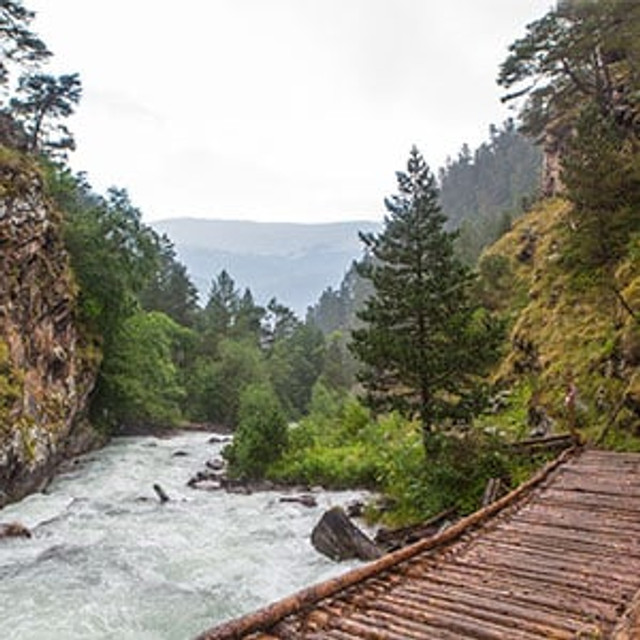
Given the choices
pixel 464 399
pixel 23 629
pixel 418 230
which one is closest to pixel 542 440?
pixel 464 399

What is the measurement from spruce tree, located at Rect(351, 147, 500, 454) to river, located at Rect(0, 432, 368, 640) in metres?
4.98

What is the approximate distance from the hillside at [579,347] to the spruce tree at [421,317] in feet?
10.3

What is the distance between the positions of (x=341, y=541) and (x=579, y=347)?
33.5ft

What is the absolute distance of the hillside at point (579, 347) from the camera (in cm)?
1548

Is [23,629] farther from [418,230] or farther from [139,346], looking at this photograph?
[139,346]

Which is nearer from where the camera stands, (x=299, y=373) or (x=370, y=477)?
(x=370, y=477)

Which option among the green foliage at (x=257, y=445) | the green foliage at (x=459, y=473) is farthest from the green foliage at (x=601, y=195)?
Result: the green foliage at (x=257, y=445)

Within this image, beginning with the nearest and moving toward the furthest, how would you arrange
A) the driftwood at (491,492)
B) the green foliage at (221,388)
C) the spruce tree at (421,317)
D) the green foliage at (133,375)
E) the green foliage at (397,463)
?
the driftwood at (491,492)
the green foliage at (397,463)
the spruce tree at (421,317)
the green foliage at (133,375)
the green foliage at (221,388)

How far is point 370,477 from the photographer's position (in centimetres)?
2302

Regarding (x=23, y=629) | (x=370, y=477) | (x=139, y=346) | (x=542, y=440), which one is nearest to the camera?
(x=23, y=629)

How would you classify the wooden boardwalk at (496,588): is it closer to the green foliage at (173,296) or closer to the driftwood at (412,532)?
the driftwood at (412,532)

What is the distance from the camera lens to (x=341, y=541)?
1432 cm

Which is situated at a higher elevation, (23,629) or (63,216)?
(63,216)

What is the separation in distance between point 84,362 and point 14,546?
58.5ft
